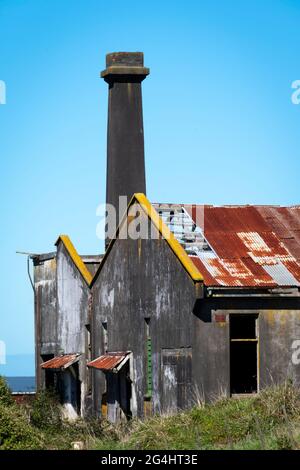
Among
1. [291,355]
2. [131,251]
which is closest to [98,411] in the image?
[131,251]

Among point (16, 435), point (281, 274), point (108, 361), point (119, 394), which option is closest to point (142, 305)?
point (108, 361)

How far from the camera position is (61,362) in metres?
35.1

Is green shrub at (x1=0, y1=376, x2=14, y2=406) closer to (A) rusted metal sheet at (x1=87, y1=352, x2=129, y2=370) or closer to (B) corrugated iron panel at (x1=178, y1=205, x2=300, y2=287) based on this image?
(A) rusted metal sheet at (x1=87, y1=352, x2=129, y2=370)

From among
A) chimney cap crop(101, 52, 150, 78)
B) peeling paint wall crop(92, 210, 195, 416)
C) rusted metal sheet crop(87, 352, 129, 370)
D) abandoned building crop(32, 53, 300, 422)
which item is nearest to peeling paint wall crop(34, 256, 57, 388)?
abandoned building crop(32, 53, 300, 422)

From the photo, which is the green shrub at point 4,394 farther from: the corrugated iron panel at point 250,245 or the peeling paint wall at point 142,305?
the corrugated iron panel at point 250,245

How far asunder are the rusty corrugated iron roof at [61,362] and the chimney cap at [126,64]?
976cm

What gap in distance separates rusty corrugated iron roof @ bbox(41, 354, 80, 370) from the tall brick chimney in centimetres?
637

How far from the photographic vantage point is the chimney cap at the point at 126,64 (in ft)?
133

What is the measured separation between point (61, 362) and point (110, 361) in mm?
4356

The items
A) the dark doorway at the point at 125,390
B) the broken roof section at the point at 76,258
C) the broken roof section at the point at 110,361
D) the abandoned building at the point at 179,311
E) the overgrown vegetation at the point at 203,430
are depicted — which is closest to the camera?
the overgrown vegetation at the point at 203,430

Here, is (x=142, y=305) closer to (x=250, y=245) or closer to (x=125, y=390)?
(x=125, y=390)

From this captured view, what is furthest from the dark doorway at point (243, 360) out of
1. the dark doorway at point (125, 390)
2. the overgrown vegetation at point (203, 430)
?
the overgrown vegetation at point (203, 430)

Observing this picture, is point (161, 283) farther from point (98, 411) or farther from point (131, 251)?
point (98, 411)
